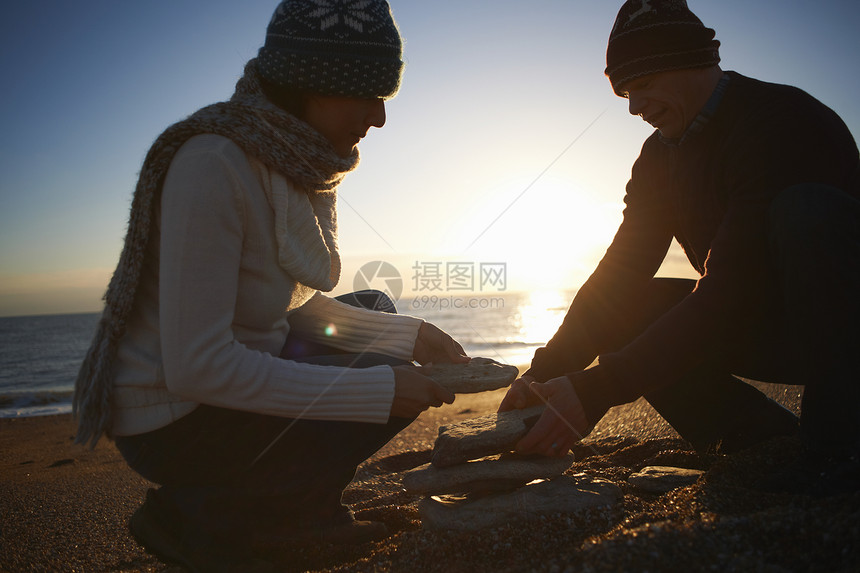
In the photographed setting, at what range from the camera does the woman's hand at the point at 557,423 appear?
207 cm

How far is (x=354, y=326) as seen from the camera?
269 centimetres

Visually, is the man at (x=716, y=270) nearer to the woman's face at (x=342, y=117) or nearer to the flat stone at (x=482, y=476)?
the flat stone at (x=482, y=476)

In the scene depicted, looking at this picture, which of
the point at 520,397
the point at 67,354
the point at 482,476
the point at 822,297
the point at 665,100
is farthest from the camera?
the point at 67,354

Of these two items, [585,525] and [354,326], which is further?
[354,326]

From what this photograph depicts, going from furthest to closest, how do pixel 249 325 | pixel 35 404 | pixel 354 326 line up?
pixel 35 404, pixel 354 326, pixel 249 325

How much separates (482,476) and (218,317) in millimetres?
1298

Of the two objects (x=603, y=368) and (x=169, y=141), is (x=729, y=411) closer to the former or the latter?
(x=603, y=368)

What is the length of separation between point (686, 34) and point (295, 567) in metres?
2.80

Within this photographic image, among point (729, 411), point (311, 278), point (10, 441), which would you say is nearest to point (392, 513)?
point (311, 278)

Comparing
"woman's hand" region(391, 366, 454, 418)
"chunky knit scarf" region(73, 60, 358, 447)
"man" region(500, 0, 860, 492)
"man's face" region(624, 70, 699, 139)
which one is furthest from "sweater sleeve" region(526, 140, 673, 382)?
"chunky knit scarf" region(73, 60, 358, 447)

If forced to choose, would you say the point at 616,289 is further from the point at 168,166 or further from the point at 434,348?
the point at 168,166

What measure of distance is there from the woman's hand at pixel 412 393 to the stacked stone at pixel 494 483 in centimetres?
44

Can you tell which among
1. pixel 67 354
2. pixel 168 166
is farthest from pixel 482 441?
pixel 67 354

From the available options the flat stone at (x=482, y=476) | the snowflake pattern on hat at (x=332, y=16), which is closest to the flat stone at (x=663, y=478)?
the flat stone at (x=482, y=476)
